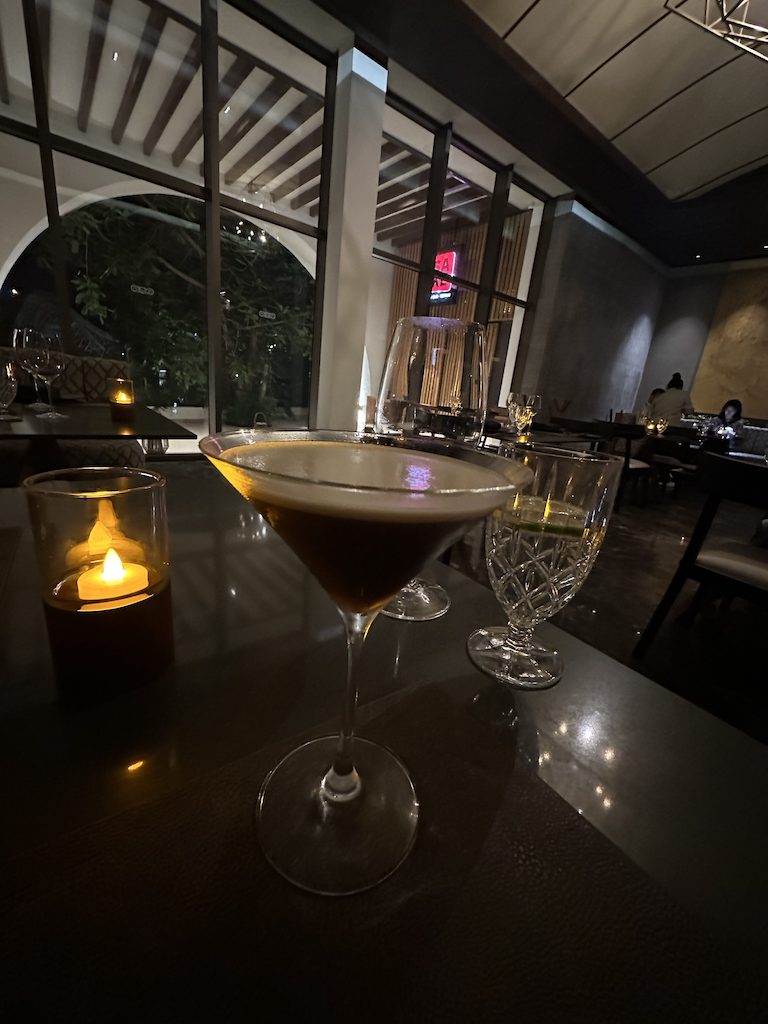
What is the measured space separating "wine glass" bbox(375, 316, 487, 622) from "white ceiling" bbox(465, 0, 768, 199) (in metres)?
4.11

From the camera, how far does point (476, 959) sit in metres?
0.27

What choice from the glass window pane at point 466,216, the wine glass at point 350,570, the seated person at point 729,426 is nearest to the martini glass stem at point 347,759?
the wine glass at point 350,570

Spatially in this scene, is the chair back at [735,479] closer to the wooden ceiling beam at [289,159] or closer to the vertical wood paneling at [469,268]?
the vertical wood paneling at [469,268]

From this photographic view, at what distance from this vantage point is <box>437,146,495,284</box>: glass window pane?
5273 millimetres

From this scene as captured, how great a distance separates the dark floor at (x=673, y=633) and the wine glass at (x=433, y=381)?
3.79 ft

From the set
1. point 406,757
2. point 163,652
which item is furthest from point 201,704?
point 406,757

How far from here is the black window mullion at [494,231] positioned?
17.6ft

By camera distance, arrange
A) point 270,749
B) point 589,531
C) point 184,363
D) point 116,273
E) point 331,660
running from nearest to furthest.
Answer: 1. point 270,749
2. point 331,660
3. point 589,531
4. point 116,273
5. point 184,363

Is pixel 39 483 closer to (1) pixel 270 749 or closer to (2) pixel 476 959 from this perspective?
(1) pixel 270 749

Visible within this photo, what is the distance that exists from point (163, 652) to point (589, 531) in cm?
57

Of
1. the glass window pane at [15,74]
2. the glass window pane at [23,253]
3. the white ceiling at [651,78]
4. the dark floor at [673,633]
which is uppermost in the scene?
the white ceiling at [651,78]

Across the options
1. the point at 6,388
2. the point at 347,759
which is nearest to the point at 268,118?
the point at 6,388

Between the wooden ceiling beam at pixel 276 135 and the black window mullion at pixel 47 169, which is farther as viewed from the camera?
the wooden ceiling beam at pixel 276 135

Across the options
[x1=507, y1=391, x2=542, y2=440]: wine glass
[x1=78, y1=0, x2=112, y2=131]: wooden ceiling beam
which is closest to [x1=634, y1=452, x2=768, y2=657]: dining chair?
[x1=507, y1=391, x2=542, y2=440]: wine glass
